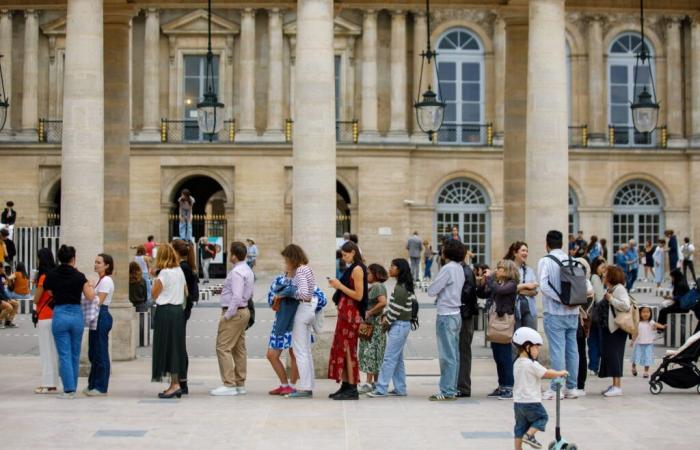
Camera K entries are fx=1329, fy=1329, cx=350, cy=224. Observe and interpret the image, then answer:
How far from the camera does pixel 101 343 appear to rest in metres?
15.4

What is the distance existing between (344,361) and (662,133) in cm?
3367

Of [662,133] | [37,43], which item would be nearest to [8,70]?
[37,43]

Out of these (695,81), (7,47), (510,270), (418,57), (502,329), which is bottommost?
(502,329)

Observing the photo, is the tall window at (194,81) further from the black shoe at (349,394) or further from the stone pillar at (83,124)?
the black shoe at (349,394)

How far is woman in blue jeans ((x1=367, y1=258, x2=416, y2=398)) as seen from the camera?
610 inches

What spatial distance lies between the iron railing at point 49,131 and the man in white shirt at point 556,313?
3198 cm

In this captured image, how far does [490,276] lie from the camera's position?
51.4 ft

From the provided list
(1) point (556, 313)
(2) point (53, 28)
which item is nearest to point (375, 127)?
(2) point (53, 28)

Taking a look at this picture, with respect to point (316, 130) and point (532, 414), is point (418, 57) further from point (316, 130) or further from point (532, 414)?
point (532, 414)

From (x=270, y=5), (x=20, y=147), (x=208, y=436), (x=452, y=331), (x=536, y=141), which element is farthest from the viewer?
(x=20, y=147)

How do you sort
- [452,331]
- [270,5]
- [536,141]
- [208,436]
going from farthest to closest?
[270,5]
[536,141]
[452,331]
[208,436]

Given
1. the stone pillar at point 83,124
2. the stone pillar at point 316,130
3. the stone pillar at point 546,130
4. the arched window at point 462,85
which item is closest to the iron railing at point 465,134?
the arched window at point 462,85

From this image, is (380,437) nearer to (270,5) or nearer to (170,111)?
(270,5)

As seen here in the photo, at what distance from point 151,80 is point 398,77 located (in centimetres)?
841
